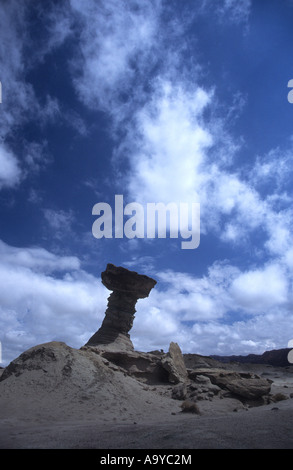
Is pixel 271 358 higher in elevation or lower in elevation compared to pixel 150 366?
lower

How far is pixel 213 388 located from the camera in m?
17.2

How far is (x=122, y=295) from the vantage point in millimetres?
30516

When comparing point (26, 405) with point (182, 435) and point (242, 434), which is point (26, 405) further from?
point (242, 434)

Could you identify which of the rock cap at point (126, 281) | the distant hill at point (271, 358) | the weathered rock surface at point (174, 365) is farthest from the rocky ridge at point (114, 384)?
the distant hill at point (271, 358)

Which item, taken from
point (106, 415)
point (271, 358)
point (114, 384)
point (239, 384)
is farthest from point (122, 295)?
point (271, 358)

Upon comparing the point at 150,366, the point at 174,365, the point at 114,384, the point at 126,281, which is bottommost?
the point at 114,384

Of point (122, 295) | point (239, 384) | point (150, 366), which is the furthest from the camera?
point (122, 295)

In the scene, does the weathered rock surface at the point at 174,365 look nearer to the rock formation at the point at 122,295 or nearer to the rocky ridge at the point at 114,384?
the rocky ridge at the point at 114,384

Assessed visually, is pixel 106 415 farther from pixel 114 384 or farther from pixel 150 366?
pixel 150 366

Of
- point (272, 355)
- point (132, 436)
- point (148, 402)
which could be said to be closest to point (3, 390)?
point (148, 402)

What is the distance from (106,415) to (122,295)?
19873mm

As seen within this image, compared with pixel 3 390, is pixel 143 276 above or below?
above
